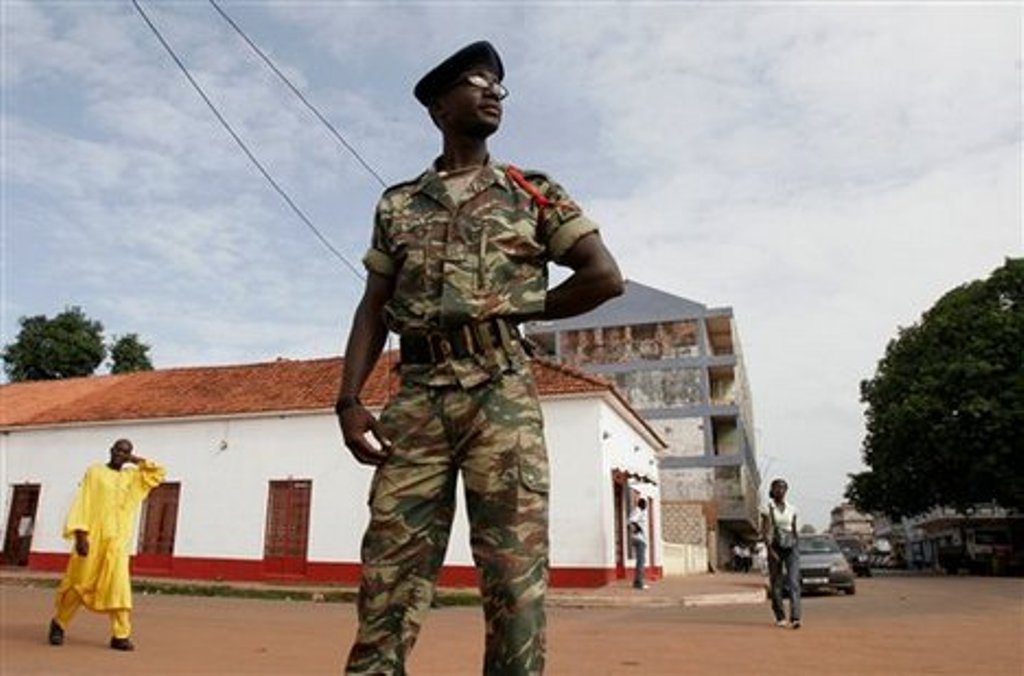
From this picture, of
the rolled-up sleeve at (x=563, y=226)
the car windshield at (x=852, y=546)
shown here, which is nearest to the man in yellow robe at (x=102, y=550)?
the rolled-up sleeve at (x=563, y=226)

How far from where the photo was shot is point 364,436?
2678mm

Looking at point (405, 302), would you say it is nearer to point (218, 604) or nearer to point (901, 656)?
point (901, 656)

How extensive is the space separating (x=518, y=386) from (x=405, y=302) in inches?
18.9

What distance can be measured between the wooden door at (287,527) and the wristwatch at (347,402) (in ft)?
55.7

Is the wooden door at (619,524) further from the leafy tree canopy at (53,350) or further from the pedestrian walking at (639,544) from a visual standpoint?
the leafy tree canopy at (53,350)

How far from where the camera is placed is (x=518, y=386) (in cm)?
264

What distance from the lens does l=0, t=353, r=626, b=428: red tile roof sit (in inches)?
748

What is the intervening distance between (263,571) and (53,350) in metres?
21.9

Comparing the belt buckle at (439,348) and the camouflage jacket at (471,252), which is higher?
the camouflage jacket at (471,252)

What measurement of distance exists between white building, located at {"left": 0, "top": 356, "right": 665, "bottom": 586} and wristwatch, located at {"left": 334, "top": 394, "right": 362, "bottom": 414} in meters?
14.5

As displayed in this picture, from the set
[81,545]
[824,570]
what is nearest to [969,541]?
[824,570]

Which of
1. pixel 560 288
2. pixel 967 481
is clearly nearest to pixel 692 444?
pixel 967 481

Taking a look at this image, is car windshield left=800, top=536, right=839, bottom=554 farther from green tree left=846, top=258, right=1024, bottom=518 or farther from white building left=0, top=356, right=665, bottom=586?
green tree left=846, top=258, right=1024, bottom=518

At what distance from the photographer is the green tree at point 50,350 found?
3519cm
